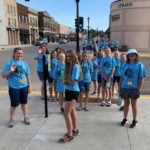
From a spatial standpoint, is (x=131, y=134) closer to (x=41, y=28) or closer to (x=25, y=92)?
(x=25, y=92)

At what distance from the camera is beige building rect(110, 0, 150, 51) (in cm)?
3144

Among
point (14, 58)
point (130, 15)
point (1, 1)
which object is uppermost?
point (1, 1)

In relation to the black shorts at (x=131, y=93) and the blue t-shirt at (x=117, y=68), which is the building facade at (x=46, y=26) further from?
the black shorts at (x=131, y=93)

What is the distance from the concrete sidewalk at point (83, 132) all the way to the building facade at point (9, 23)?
52320 millimetres

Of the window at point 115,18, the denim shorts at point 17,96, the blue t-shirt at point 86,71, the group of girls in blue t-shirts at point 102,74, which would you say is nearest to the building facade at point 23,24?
the window at point 115,18

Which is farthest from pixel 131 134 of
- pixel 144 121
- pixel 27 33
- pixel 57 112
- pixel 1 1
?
pixel 27 33

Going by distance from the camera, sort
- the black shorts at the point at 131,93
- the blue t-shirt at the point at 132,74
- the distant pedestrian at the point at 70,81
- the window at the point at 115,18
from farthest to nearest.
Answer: the window at the point at 115,18 < the black shorts at the point at 131,93 < the blue t-shirt at the point at 132,74 < the distant pedestrian at the point at 70,81

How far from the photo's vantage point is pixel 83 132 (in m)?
4.94

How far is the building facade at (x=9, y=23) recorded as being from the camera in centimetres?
5572

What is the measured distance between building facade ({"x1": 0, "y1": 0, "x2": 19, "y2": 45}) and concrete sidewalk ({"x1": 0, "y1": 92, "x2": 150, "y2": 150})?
5232 centimetres

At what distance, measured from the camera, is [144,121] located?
18.2ft

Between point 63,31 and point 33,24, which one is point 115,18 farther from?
point 63,31

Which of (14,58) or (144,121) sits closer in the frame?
(14,58)

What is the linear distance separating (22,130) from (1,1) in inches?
2194
